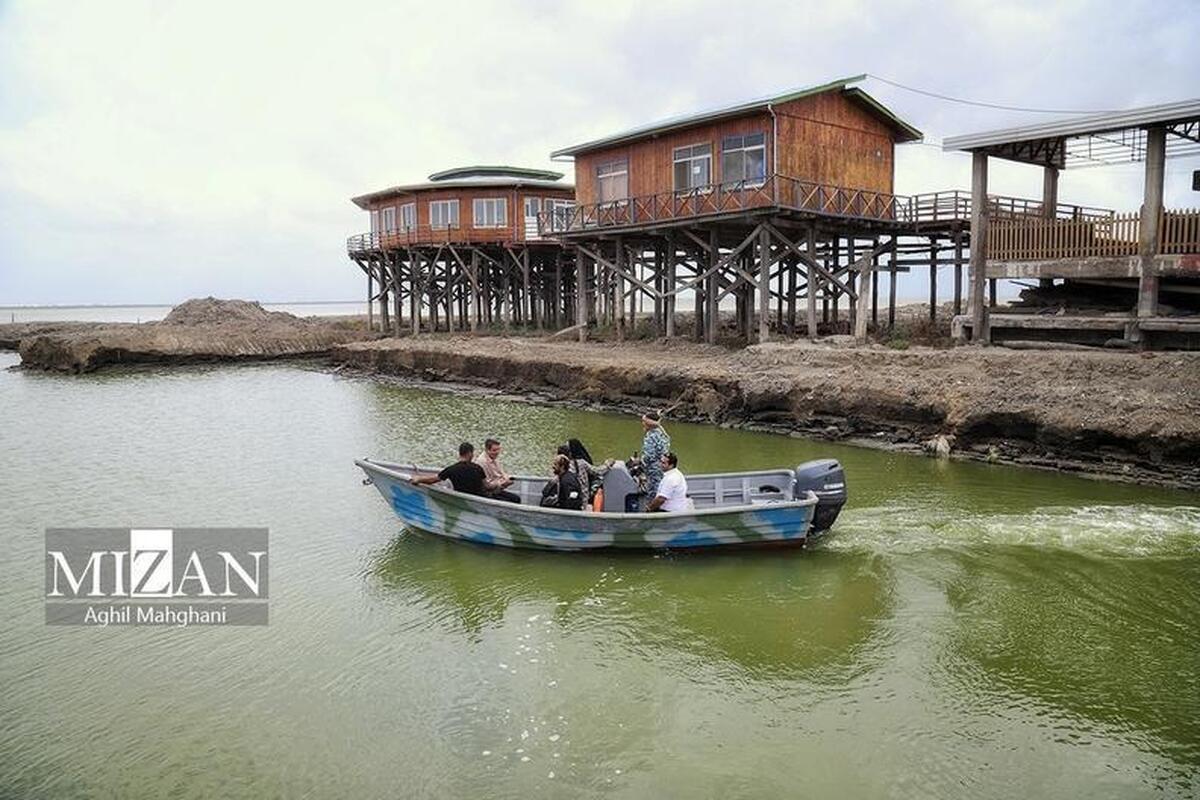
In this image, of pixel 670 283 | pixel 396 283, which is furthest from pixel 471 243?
pixel 670 283

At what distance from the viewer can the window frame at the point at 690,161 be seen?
27.6m

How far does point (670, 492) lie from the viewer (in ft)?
38.8

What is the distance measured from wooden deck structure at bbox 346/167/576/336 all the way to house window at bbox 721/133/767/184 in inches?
436

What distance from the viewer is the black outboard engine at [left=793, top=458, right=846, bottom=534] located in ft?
39.3

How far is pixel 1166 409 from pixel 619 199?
19.1m

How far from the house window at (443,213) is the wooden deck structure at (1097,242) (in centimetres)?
2435

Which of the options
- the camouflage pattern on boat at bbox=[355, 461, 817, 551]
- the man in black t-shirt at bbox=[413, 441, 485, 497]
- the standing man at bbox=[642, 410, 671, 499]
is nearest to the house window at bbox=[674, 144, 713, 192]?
the standing man at bbox=[642, 410, 671, 499]

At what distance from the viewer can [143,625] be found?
1038cm

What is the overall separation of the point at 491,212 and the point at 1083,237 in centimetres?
2636

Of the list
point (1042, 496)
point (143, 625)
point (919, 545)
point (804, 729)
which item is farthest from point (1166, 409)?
point (143, 625)

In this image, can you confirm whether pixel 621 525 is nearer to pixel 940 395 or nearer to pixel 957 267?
pixel 940 395

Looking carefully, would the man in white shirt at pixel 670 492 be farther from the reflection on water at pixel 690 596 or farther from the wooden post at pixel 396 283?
the wooden post at pixel 396 283

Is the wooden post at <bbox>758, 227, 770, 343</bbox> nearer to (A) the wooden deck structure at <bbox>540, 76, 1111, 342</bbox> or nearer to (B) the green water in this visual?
(A) the wooden deck structure at <bbox>540, 76, 1111, 342</bbox>

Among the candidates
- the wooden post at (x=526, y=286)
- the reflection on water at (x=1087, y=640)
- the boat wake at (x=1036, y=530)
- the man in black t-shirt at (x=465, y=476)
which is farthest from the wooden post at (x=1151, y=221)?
the wooden post at (x=526, y=286)
